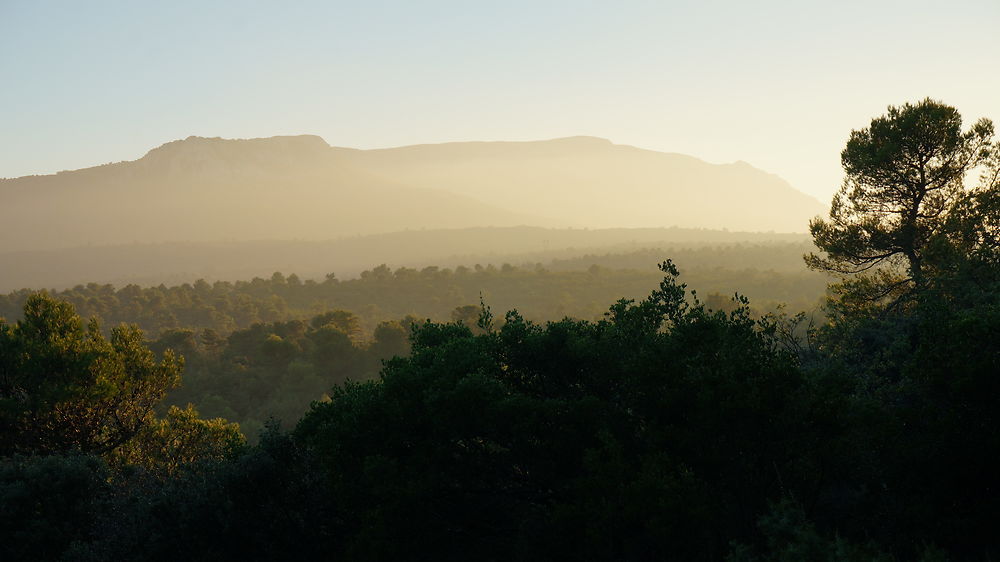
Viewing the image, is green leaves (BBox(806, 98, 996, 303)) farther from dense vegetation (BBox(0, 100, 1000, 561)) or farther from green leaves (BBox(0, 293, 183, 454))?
green leaves (BBox(0, 293, 183, 454))

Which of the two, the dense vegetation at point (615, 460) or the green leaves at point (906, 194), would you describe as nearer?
the dense vegetation at point (615, 460)

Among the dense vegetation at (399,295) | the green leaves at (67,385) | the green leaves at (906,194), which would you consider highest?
the green leaves at (906,194)

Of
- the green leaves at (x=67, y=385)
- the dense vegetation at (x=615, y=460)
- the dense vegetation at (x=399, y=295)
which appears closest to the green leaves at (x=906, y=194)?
the dense vegetation at (x=615, y=460)

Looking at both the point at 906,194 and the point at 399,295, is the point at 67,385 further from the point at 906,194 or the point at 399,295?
the point at 399,295

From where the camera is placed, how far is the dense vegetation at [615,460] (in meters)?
11.4

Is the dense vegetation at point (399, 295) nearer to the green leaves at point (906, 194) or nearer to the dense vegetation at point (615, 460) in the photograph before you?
the green leaves at point (906, 194)

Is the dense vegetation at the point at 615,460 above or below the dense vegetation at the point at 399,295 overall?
above

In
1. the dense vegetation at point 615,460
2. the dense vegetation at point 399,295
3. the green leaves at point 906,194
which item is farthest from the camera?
the dense vegetation at point 399,295

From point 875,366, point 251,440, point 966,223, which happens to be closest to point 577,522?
point 875,366

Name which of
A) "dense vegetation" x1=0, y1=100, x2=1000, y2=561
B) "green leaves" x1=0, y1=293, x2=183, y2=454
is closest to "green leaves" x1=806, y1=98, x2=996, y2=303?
"dense vegetation" x1=0, y1=100, x2=1000, y2=561

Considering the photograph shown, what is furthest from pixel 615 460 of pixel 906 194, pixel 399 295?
pixel 399 295

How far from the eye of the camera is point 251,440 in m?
49.6

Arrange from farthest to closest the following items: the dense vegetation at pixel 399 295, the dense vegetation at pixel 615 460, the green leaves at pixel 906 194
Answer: the dense vegetation at pixel 399 295 < the green leaves at pixel 906 194 < the dense vegetation at pixel 615 460

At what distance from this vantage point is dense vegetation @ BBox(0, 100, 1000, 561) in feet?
37.3
